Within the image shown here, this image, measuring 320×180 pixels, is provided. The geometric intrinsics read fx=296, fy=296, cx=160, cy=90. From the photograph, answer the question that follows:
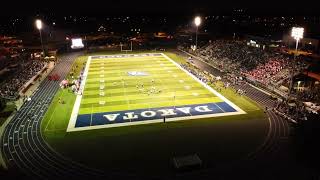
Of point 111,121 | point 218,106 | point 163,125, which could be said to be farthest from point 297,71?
point 111,121

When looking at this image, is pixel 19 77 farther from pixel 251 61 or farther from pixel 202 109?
pixel 251 61

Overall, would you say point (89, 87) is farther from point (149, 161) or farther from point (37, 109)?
point (149, 161)

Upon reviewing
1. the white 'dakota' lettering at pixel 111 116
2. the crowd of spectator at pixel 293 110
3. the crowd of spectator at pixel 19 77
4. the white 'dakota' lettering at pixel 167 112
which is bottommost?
the white 'dakota' lettering at pixel 111 116

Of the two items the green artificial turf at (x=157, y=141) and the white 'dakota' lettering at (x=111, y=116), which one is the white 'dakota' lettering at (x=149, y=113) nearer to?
the green artificial turf at (x=157, y=141)

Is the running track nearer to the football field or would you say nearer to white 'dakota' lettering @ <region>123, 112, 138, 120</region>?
the football field

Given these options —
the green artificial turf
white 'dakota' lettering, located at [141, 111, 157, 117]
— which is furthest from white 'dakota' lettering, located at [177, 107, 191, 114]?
white 'dakota' lettering, located at [141, 111, 157, 117]

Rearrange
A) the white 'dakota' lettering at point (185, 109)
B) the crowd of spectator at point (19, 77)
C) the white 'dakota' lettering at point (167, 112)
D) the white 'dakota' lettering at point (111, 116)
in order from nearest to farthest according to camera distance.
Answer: the white 'dakota' lettering at point (111, 116), the white 'dakota' lettering at point (167, 112), the white 'dakota' lettering at point (185, 109), the crowd of spectator at point (19, 77)

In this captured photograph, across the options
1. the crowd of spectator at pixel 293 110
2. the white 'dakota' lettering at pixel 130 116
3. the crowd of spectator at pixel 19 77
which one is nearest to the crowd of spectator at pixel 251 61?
the crowd of spectator at pixel 293 110

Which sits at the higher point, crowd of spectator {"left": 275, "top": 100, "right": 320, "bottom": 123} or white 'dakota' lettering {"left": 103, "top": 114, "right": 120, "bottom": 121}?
crowd of spectator {"left": 275, "top": 100, "right": 320, "bottom": 123}
